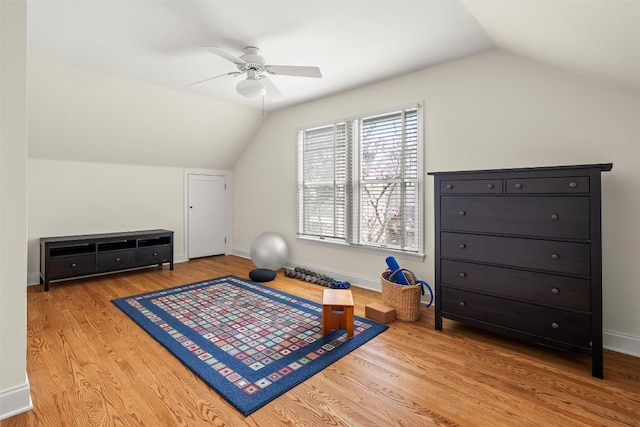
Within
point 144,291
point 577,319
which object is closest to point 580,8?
point 577,319

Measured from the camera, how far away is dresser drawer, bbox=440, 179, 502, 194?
7.98ft

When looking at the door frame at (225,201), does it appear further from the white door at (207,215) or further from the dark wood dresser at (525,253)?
the dark wood dresser at (525,253)

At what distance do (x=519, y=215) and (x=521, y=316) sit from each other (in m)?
0.75

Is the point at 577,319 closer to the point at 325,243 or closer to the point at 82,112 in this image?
→ the point at 325,243

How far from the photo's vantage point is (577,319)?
2111 mm

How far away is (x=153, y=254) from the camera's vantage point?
4.72 m

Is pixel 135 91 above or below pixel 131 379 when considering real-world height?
above

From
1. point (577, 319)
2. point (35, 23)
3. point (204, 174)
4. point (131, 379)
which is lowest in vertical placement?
point (131, 379)

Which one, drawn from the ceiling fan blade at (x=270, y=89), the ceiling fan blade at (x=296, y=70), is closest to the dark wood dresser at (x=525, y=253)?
the ceiling fan blade at (x=296, y=70)

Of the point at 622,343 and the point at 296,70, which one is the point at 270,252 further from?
the point at 622,343

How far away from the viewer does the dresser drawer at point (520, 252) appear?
2.11 m

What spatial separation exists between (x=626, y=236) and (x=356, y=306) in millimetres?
2321

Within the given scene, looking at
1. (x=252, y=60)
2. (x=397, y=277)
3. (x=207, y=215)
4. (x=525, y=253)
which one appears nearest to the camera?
(x=525, y=253)

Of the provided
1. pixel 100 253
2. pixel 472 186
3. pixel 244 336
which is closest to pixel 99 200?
pixel 100 253
